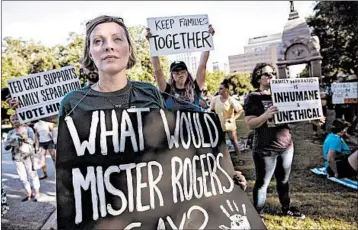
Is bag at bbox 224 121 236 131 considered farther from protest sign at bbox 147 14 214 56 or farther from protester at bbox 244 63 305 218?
protest sign at bbox 147 14 214 56

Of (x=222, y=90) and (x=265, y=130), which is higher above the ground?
(x=222, y=90)

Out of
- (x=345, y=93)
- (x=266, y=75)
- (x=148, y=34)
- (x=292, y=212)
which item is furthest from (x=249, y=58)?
(x=345, y=93)

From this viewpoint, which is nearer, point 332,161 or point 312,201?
point 312,201

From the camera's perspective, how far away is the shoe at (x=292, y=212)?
10.8 feet

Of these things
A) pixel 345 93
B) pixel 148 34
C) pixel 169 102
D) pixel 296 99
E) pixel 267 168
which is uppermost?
pixel 148 34

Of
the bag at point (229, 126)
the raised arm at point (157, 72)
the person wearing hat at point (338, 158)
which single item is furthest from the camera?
the bag at point (229, 126)

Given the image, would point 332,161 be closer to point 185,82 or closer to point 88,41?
point 185,82

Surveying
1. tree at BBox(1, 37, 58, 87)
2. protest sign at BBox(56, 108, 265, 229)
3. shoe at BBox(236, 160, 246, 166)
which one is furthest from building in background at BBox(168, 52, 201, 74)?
tree at BBox(1, 37, 58, 87)

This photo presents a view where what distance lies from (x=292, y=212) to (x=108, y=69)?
2577mm

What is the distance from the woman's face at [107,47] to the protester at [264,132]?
1611mm

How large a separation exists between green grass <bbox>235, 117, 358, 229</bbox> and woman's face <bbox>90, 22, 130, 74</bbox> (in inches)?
91.6

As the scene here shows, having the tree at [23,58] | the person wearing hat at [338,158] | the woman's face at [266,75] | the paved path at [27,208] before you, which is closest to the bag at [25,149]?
the paved path at [27,208]

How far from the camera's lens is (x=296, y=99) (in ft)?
8.95

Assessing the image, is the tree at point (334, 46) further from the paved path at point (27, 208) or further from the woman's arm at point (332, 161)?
the paved path at point (27, 208)
